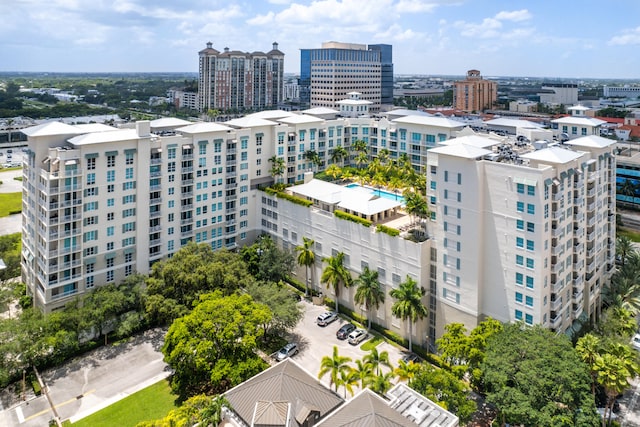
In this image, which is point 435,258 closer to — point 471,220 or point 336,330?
point 471,220

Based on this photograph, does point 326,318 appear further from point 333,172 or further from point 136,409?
point 333,172

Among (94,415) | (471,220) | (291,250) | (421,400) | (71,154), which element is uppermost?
(71,154)

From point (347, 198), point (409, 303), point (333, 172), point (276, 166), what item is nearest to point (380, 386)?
point (409, 303)

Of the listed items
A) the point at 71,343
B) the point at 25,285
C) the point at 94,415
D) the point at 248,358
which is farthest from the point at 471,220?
the point at 25,285

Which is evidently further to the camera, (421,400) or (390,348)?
(390,348)

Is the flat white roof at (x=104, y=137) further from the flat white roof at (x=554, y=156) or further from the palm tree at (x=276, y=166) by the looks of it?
the flat white roof at (x=554, y=156)

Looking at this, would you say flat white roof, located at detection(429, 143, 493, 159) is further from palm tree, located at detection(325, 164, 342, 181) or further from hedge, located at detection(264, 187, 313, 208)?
palm tree, located at detection(325, 164, 342, 181)
